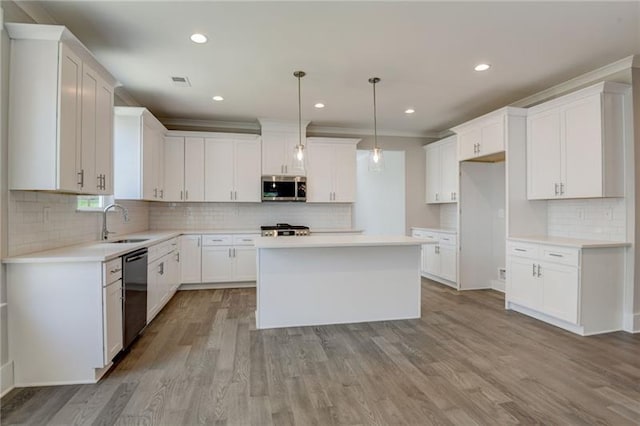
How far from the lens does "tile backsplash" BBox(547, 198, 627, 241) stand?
139 inches

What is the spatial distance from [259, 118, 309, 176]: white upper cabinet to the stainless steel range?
896 millimetres

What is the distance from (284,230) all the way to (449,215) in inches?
125

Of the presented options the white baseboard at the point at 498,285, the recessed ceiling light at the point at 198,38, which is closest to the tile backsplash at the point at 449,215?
the white baseboard at the point at 498,285

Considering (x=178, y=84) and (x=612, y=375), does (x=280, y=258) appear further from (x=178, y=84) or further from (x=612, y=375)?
(x=612, y=375)

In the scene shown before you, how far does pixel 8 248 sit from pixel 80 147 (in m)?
0.87

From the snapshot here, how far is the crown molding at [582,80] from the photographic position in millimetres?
3416

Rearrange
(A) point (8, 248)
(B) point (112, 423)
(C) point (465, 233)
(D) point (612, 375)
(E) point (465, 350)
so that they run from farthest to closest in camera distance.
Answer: (C) point (465, 233), (E) point (465, 350), (D) point (612, 375), (A) point (8, 248), (B) point (112, 423)

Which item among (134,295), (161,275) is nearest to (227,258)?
(161,275)

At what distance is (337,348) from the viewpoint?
305 centimetres

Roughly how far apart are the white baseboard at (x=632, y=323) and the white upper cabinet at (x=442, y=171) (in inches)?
103

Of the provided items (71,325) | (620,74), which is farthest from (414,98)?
(71,325)

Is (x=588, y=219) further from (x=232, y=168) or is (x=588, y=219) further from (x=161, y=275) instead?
(x=161, y=275)

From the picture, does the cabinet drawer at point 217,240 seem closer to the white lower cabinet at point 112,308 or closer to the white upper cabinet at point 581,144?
the white lower cabinet at point 112,308

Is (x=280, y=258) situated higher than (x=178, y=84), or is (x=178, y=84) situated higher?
(x=178, y=84)
